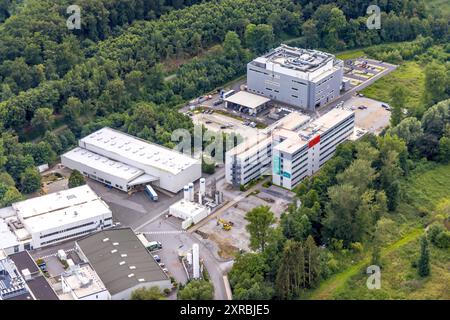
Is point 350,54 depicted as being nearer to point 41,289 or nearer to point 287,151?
point 287,151

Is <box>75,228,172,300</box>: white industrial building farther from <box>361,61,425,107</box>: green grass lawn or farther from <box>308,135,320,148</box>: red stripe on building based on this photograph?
<box>361,61,425,107</box>: green grass lawn

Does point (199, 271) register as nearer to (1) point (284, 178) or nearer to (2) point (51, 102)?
(1) point (284, 178)

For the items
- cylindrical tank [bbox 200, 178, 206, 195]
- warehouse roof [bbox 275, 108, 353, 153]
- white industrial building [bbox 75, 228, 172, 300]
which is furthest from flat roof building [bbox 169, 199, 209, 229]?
warehouse roof [bbox 275, 108, 353, 153]

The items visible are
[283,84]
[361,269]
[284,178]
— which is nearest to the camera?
[361,269]

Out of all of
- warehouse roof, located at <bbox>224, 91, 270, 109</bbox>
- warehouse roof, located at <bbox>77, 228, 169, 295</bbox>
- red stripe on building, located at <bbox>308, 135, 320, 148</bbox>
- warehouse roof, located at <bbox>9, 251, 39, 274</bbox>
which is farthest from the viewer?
warehouse roof, located at <bbox>224, 91, 270, 109</bbox>

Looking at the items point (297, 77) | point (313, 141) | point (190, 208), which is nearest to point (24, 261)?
point (190, 208)
